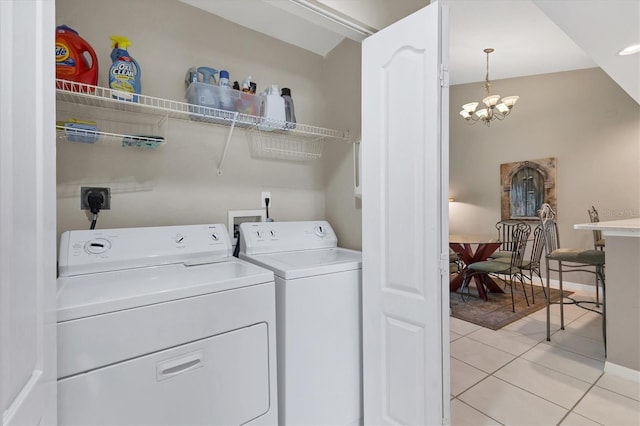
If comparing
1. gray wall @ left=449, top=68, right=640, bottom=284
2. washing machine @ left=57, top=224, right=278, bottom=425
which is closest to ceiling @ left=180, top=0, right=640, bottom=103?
gray wall @ left=449, top=68, right=640, bottom=284

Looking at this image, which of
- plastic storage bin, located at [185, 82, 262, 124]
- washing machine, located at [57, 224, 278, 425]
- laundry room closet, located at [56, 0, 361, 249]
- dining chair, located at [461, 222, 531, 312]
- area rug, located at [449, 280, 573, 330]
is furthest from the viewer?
dining chair, located at [461, 222, 531, 312]

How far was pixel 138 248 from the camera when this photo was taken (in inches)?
55.6

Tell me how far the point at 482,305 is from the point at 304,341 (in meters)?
3.00

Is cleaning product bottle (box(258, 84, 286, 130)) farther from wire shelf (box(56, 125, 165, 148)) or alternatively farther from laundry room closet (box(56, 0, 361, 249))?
wire shelf (box(56, 125, 165, 148))

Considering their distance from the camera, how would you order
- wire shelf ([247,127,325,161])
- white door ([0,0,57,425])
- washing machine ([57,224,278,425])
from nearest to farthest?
white door ([0,0,57,425])
washing machine ([57,224,278,425])
wire shelf ([247,127,325,161])

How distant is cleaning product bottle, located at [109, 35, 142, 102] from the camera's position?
55.1 inches

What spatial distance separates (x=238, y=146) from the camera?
6.39 ft

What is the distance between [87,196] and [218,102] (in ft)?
2.69

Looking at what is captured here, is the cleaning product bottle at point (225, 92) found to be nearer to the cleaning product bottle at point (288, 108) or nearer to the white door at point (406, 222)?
the cleaning product bottle at point (288, 108)

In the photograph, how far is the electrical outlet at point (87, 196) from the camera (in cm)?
146

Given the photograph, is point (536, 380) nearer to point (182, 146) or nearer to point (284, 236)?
point (284, 236)

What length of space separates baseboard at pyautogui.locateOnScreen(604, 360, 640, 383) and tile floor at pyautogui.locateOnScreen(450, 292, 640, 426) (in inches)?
1.4

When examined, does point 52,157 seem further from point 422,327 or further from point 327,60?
point 327,60

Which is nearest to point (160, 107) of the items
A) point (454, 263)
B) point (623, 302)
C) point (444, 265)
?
point (444, 265)
